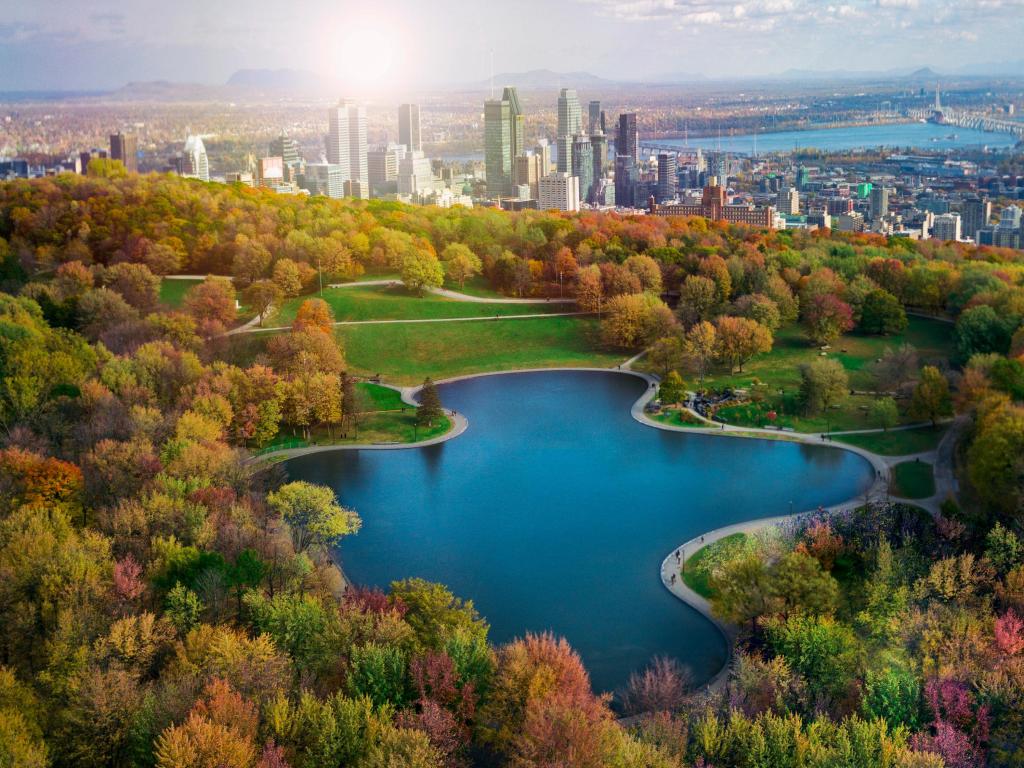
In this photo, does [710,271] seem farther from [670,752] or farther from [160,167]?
[160,167]

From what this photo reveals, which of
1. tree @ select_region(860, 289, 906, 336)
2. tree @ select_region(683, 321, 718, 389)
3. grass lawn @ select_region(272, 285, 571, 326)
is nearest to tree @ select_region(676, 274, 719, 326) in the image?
tree @ select_region(683, 321, 718, 389)

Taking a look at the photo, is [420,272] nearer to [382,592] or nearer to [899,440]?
[899,440]

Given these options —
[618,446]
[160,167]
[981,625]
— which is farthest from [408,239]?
[160,167]

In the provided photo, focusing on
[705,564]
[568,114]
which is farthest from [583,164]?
[705,564]

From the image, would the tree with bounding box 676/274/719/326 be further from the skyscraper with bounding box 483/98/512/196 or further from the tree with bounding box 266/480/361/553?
the skyscraper with bounding box 483/98/512/196

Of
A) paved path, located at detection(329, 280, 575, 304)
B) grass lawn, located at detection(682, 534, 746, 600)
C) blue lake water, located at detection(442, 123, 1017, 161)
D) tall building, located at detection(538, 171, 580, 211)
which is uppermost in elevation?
blue lake water, located at detection(442, 123, 1017, 161)
